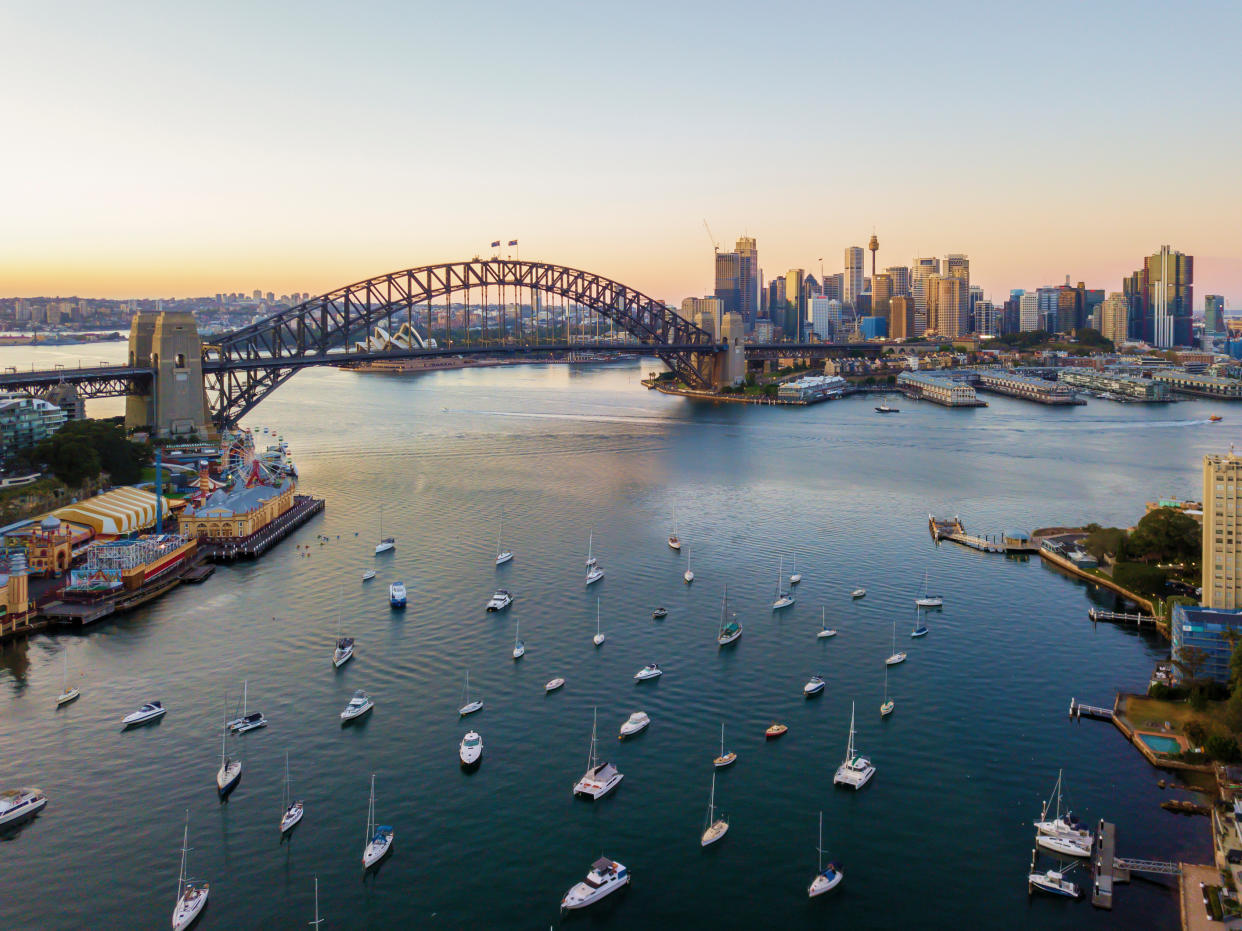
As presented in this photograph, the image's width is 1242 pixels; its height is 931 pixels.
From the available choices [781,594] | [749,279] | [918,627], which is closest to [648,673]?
[781,594]

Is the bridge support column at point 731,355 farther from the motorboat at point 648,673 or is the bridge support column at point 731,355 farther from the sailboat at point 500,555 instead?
the motorboat at point 648,673

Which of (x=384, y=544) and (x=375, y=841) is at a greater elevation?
(x=384, y=544)

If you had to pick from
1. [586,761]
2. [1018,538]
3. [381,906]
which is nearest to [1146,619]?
[1018,538]

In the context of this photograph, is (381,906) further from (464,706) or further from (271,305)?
(271,305)

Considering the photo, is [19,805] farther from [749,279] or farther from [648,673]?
[749,279]

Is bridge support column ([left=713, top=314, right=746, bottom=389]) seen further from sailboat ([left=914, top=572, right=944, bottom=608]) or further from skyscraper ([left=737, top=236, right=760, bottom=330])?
skyscraper ([left=737, top=236, right=760, bottom=330])

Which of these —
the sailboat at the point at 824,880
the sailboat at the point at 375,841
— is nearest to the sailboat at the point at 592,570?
the sailboat at the point at 375,841
